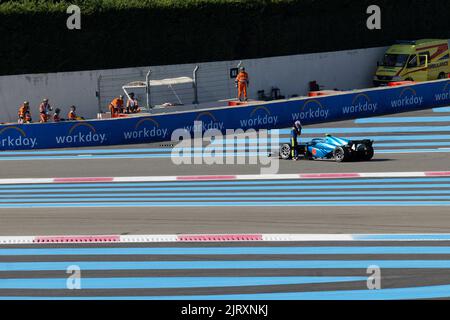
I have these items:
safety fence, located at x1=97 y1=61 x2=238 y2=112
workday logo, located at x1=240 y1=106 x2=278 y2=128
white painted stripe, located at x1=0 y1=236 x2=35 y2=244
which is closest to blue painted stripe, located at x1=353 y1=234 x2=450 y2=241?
white painted stripe, located at x1=0 y1=236 x2=35 y2=244

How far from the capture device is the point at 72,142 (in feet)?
95.9

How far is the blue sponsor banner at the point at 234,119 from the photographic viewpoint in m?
28.9

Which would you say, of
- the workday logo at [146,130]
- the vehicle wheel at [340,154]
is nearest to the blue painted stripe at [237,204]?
the vehicle wheel at [340,154]

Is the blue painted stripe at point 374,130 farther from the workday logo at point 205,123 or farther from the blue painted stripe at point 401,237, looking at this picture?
the blue painted stripe at point 401,237

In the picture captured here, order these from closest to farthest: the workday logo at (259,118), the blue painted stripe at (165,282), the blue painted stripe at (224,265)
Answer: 1. the blue painted stripe at (165,282)
2. the blue painted stripe at (224,265)
3. the workday logo at (259,118)

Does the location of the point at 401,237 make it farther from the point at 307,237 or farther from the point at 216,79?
the point at 216,79

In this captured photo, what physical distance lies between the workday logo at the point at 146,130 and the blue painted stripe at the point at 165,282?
1514 cm

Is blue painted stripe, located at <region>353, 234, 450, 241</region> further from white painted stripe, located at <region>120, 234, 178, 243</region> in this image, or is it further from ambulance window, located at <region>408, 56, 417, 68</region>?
ambulance window, located at <region>408, 56, 417, 68</region>

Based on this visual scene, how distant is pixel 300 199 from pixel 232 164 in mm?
5759

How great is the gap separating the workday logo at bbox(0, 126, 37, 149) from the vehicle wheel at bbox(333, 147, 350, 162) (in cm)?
964

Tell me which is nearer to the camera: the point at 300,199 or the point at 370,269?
the point at 370,269

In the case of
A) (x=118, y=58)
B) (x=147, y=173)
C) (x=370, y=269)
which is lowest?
(x=370, y=269)
